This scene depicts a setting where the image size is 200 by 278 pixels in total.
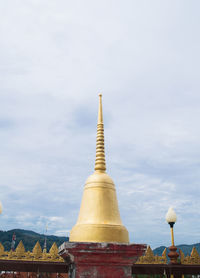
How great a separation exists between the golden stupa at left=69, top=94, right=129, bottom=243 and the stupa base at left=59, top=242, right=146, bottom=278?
0.45 m

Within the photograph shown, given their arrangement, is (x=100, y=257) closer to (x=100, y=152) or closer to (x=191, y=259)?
(x=100, y=152)

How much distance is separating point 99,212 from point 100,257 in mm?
982

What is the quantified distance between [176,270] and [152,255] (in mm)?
790

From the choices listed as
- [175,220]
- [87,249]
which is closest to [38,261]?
[87,249]

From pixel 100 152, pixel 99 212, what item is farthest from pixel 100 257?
pixel 100 152

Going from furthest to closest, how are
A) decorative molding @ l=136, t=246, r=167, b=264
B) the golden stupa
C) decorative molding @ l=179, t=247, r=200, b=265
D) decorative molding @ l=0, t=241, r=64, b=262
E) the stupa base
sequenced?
1. decorative molding @ l=179, t=247, r=200, b=265
2. decorative molding @ l=136, t=246, r=167, b=264
3. decorative molding @ l=0, t=241, r=64, b=262
4. the golden stupa
5. the stupa base

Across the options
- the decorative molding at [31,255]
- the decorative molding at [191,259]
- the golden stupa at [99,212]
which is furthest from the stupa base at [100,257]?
the decorative molding at [191,259]

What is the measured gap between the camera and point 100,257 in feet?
15.4

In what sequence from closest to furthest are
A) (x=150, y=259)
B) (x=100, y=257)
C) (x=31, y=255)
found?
(x=100, y=257)
(x=31, y=255)
(x=150, y=259)

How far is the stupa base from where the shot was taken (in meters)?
4.60

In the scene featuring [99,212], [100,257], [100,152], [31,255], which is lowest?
[100,257]

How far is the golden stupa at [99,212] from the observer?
17.1 ft

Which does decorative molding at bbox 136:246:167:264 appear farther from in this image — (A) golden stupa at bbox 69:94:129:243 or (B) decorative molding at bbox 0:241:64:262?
(A) golden stupa at bbox 69:94:129:243

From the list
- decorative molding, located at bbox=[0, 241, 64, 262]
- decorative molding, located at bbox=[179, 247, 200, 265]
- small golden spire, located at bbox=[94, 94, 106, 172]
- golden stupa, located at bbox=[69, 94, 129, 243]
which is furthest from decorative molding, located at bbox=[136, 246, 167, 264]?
small golden spire, located at bbox=[94, 94, 106, 172]
